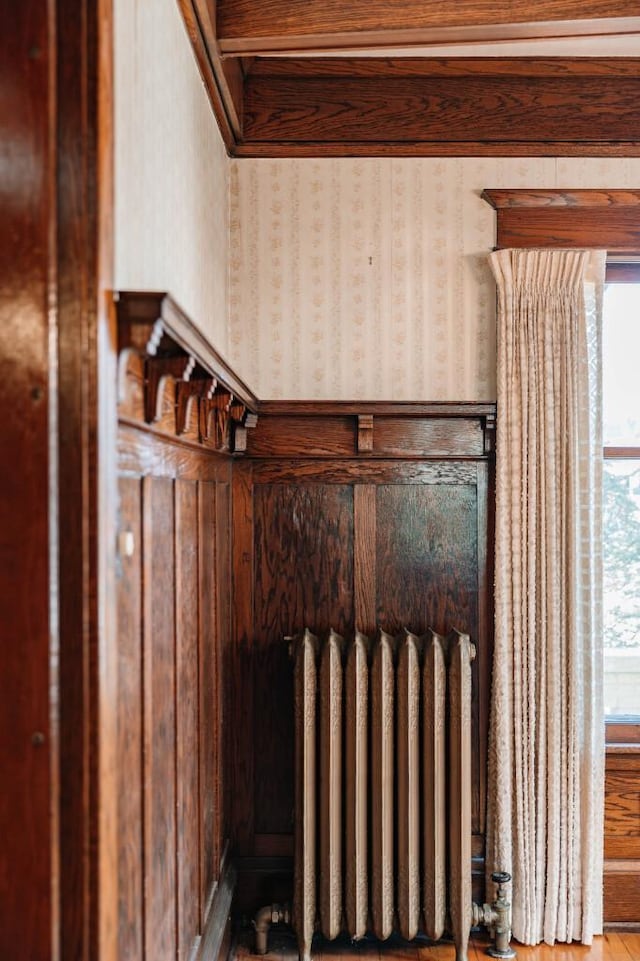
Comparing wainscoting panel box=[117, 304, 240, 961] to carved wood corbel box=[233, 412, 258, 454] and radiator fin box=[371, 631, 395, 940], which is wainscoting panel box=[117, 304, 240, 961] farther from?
radiator fin box=[371, 631, 395, 940]

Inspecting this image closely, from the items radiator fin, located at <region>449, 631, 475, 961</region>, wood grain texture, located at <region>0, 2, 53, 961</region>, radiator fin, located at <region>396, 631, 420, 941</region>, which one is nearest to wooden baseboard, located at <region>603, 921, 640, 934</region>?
radiator fin, located at <region>449, 631, 475, 961</region>

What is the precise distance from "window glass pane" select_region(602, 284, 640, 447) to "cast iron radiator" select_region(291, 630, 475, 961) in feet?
3.09

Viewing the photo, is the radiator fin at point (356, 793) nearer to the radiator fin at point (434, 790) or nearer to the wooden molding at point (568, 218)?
the radiator fin at point (434, 790)

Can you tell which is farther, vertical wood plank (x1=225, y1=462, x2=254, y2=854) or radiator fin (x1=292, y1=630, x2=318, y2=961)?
vertical wood plank (x1=225, y1=462, x2=254, y2=854)

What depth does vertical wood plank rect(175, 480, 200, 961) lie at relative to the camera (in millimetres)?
1787

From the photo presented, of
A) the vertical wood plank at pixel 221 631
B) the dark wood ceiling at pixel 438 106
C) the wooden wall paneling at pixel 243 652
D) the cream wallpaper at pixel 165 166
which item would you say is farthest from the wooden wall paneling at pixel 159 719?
the dark wood ceiling at pixel 438 106

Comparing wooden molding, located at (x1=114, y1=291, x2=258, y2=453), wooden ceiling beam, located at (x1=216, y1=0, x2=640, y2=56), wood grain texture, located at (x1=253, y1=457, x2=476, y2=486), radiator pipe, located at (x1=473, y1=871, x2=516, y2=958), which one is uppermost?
wooden ceiling beam, located at (x1=216, y1=0, x2=640, y2=56)

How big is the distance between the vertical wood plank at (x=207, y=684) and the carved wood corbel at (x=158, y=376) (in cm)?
61

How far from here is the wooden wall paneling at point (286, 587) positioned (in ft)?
9.39

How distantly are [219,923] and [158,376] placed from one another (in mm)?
1602

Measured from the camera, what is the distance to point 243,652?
2.85 meters

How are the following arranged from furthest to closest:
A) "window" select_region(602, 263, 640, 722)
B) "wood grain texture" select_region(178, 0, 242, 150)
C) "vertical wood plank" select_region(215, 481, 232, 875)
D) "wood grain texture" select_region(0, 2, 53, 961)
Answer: "window" select_region(602, 263, 640, 722)
"vertical wood plank" select_region(215, 481, 232, 875)
"wood grain texture" select_region(178, 0, 242, 150)
"wood grain texture" select_region(0, 2, 53, 961)

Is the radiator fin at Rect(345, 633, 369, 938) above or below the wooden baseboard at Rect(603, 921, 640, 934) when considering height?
above

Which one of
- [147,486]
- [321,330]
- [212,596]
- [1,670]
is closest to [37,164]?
[147,486]
